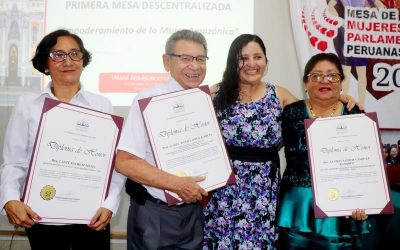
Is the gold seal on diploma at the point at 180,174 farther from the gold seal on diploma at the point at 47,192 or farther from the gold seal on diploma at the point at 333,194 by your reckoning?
the gold seal on diploma at the point at 333,194

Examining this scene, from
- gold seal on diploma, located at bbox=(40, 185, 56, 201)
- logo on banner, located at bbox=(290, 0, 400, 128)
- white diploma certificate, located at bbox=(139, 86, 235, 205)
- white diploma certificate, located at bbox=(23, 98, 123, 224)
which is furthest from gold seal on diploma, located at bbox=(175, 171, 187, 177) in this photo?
logo on banner, located at bbox=(290, 0, 400, 128)

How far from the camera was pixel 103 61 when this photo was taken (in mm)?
3311

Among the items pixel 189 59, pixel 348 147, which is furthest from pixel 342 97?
pixel 189 59

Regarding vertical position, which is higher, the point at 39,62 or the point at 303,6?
the point at 303,6

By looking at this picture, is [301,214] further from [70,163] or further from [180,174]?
[70,163]

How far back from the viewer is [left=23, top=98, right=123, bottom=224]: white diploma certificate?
160 centimetres

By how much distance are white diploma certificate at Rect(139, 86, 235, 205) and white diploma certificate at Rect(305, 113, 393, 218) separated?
40 cm

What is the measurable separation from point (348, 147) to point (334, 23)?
1752mm

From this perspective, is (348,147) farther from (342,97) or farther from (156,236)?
(156,236)

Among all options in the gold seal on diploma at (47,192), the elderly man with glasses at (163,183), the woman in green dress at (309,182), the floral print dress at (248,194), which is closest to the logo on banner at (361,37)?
the woman in green dress at (309,182)

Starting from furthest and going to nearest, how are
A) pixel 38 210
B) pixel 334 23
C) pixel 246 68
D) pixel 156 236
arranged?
pixel 334 23 → pixel 246 68 → pixel 156 236 → pixel 38 210

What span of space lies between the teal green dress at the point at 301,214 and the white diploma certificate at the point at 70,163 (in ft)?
2.58

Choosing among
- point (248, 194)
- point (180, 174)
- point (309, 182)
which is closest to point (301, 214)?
point (309, 182)

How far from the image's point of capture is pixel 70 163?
65.1 inches
